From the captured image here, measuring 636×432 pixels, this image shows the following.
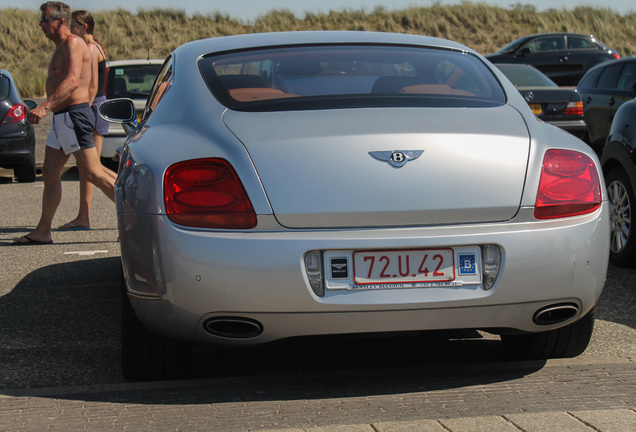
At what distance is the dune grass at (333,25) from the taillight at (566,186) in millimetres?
42487

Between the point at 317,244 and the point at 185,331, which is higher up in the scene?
the point at 317,244

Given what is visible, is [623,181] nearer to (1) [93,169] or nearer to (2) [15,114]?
(1) [93,169]

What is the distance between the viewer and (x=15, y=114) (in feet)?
42.6

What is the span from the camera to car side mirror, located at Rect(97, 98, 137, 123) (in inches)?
207

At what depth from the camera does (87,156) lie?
25.6ft

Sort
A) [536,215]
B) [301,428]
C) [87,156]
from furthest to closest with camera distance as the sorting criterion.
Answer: [87,156], [536,215], [301,428]

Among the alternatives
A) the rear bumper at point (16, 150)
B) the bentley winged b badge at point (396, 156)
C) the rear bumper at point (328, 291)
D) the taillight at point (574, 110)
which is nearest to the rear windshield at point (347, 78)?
the bentley winged b badge at point (396, 156)

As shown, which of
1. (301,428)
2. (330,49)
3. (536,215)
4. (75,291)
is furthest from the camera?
(75,291)

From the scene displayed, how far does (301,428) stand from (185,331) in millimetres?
610

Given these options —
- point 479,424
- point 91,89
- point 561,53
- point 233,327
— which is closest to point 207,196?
point 233,327

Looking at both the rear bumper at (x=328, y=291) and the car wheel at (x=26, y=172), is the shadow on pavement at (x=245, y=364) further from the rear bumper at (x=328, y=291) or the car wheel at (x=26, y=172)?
the car wheel at (x=26, y=172)

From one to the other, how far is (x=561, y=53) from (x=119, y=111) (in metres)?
22.3

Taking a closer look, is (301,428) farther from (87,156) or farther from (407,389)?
(87,156)

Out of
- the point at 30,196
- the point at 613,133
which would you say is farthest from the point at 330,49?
the point at 30,196
